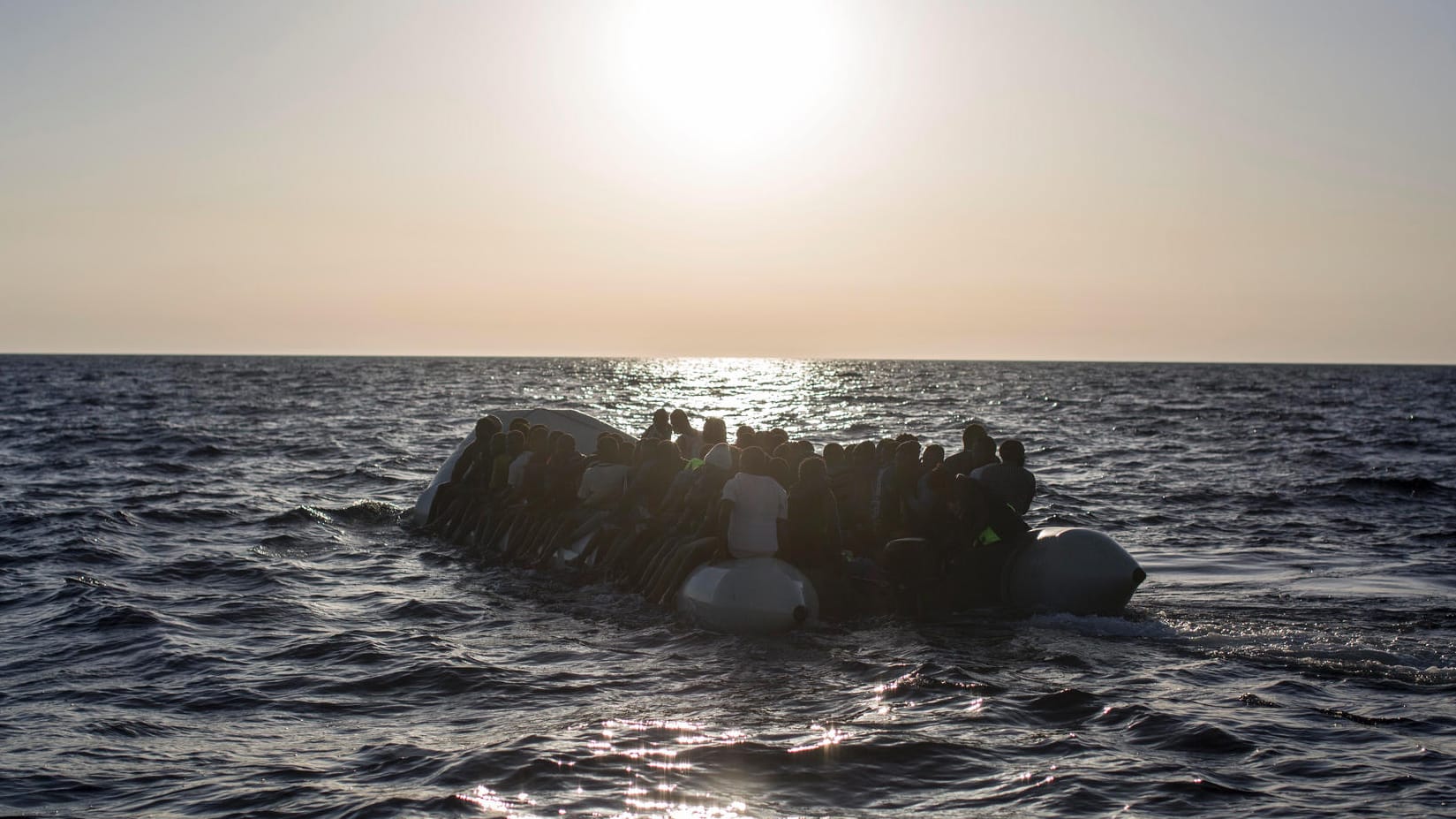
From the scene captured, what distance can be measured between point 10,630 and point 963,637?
944 cm

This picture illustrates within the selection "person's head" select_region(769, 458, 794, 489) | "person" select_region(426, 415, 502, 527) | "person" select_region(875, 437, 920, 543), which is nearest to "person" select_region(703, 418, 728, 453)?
"person's head" select_region(769, 458, 794, 489)

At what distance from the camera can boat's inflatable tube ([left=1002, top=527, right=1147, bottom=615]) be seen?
11.6 meters

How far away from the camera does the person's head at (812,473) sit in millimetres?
11531

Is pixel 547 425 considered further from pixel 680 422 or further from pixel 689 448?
pixel 680 422

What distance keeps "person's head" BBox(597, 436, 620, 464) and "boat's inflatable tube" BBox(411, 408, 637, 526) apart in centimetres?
492

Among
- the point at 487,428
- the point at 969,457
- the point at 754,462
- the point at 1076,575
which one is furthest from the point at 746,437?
the point at 487,428

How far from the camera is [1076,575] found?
11555 mm

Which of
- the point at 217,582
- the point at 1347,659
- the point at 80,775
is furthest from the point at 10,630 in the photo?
the point at 1347,659

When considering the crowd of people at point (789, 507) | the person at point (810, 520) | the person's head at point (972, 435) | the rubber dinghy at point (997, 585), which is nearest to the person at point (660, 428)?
the crowd of people at point (789, 507)

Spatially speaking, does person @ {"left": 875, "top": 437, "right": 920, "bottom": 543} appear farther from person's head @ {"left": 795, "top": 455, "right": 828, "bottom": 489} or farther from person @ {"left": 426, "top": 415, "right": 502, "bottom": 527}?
person @ {"left": 426, "top": 415, "right": 502, "bottom": 527}

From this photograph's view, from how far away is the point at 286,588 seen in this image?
13984mm

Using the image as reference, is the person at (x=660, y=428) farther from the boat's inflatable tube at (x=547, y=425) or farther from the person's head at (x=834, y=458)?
the boat's inflatable tube at (x=547, y=425)

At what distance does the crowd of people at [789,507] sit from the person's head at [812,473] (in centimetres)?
1

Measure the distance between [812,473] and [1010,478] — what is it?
2108 mm
